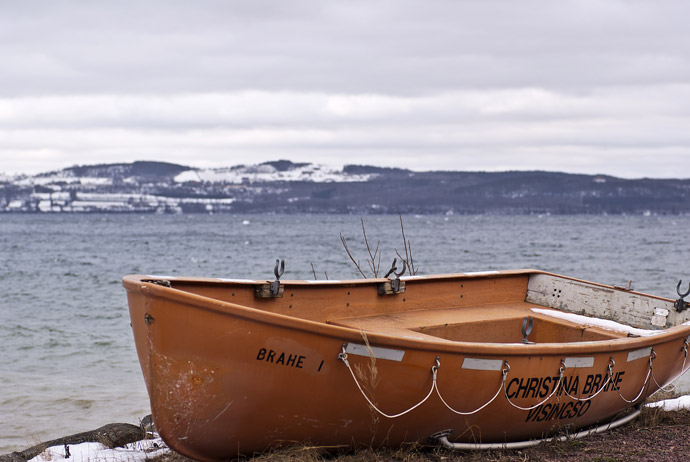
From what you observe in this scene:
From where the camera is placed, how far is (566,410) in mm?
6191

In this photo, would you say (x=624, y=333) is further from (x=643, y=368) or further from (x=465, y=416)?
(x=465, y=416)

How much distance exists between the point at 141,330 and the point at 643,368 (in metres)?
4.35

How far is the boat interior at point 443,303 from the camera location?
6.64 meters

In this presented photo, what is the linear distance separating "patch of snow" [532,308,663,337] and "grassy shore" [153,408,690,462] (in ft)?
2.98

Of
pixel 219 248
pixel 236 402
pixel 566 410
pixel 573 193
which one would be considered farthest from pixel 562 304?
pixel 573 193

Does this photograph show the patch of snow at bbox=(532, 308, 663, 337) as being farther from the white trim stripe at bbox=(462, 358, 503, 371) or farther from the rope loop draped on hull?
the white trim stripe at bbox=(462, 358, 503, 371)

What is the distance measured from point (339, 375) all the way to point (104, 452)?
2.76m

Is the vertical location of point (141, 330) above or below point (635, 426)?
above

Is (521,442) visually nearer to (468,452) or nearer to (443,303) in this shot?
(468,452)

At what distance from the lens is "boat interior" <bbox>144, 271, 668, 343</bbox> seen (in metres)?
6.64

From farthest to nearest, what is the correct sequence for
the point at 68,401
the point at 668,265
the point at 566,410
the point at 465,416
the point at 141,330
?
the point at 668,265
the point at 68,401
the point at 566,410
the point at 465,416
the point at 141,330

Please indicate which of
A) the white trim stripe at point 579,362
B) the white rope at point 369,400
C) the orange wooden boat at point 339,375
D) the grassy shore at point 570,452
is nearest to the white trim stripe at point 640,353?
the orange wooden boat at point 339,375

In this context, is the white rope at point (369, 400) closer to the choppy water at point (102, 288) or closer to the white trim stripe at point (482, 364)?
the white trim stripe at point (482, 364)

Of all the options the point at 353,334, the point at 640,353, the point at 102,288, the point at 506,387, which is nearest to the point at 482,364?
the point at 506,387
